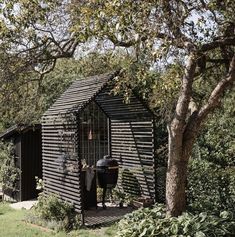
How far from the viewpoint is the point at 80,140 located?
10.6 m

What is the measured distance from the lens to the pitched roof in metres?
10.1

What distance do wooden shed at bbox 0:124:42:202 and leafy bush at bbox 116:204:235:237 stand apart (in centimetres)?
766

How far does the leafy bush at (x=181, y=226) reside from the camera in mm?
6961

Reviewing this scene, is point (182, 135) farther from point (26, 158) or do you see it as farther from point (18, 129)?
point (26, 158)

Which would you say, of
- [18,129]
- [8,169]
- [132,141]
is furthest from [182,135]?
[8,169]

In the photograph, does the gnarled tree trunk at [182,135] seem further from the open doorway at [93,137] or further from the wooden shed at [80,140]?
the open doorway at [93,137]

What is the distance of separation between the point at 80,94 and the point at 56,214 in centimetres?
303

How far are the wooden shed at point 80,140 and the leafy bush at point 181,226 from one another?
7.77ft

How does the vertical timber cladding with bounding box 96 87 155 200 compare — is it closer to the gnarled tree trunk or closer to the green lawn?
the green lawn

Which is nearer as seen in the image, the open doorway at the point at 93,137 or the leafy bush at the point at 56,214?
the leafy bush at the point at 56,214

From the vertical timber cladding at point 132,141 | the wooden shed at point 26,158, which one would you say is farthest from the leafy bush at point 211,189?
the wooden shed at point 26,158

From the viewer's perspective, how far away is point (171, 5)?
7.20 m

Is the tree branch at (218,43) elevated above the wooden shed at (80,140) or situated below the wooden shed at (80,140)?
above

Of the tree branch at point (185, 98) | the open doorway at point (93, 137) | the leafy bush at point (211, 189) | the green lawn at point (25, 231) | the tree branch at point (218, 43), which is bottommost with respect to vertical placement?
the green lawn at point (25, 231)
